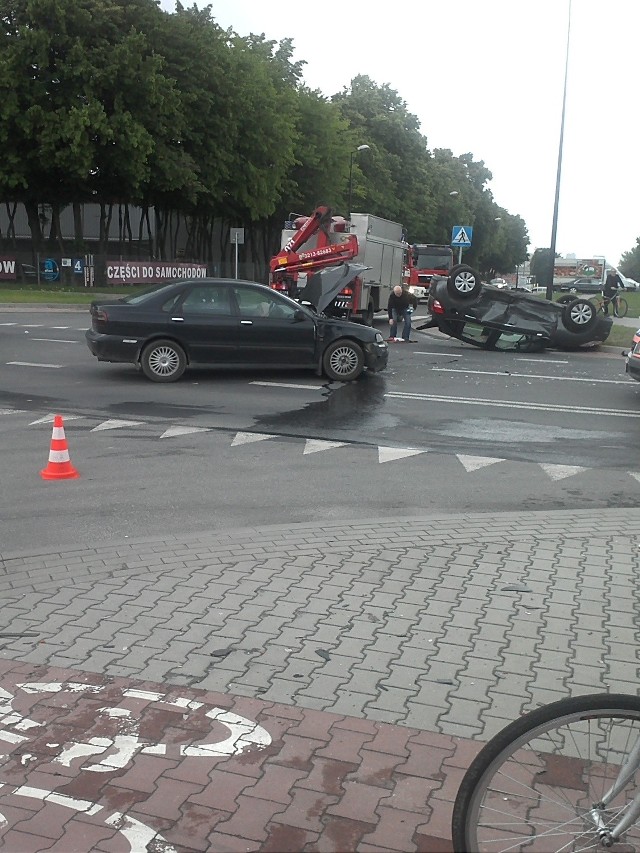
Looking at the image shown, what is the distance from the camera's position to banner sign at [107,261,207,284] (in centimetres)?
4331

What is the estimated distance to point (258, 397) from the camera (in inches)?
573

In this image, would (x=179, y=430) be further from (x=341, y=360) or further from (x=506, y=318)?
(x=506, y=318)

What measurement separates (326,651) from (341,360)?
11.6 m

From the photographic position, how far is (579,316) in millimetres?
23219

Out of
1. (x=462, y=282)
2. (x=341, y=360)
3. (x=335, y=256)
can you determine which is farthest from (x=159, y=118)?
(x=341, y=360)

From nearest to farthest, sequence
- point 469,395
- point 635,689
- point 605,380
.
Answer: point 635,689, point 469,395, point 605,380

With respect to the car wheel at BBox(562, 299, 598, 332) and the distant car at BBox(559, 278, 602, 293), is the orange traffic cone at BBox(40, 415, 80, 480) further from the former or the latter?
the distant car at BBox(559, 278, 602, 293)

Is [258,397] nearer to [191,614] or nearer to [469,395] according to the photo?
[469,395]

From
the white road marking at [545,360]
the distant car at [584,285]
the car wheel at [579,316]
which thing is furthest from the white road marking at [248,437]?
the distant car at [584,285]

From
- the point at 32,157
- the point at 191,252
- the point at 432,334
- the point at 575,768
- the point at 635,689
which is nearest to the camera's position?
the point at 575,768

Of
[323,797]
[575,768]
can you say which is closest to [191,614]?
[323,797]

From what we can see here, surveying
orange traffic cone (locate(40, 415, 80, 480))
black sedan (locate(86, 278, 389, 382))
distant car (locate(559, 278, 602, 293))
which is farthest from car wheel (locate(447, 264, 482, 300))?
distant car (locate(559, 278, 602, 293))

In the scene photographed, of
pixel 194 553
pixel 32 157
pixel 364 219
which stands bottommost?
pixel 194 553

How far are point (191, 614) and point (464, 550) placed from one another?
2208 mm
